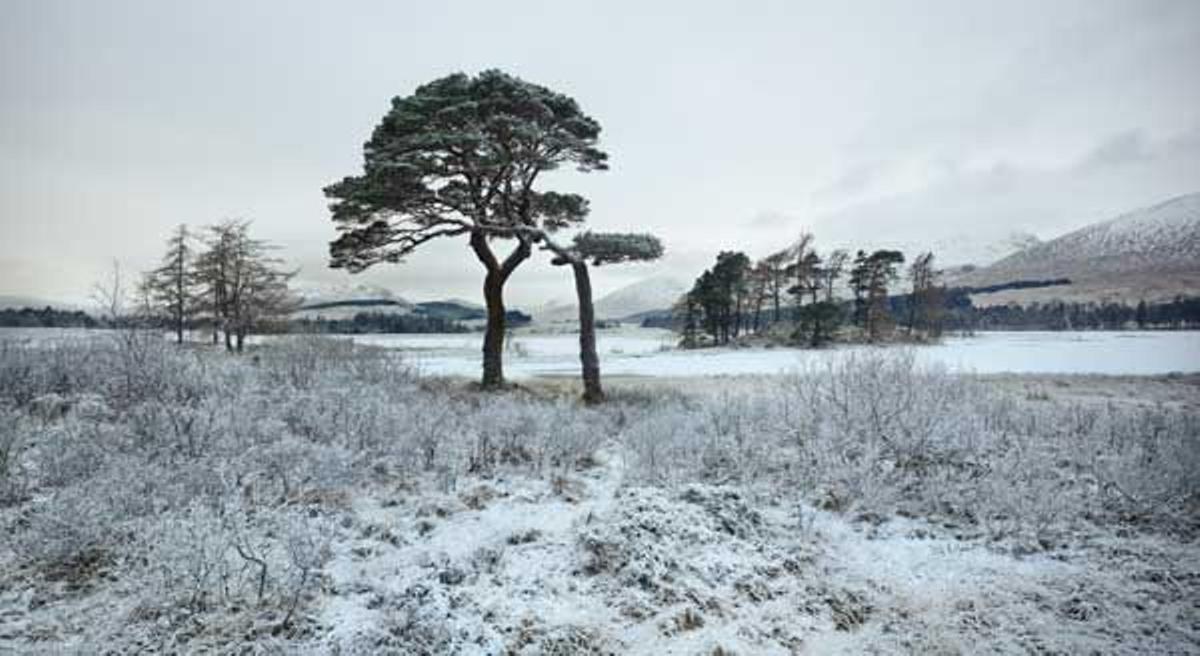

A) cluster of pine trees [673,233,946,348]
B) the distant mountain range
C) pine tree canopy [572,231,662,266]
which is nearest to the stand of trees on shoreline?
cluster of pine trees [673,233,946,348]

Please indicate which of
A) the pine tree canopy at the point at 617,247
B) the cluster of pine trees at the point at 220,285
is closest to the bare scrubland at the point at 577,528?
the pine tree canopy at the point at 617,247

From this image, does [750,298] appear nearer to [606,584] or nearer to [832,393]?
[832,393]

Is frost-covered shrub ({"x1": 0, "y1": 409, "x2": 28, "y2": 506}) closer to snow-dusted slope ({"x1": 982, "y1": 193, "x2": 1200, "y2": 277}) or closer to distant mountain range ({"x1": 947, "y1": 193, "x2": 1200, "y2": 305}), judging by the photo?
distant mountain range ({"x1": 947, "y1": 193, "x2": 1200, "y2": 305})

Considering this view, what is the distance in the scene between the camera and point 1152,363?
2180 cm

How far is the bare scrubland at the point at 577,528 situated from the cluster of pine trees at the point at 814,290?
Answer: 1577 inches

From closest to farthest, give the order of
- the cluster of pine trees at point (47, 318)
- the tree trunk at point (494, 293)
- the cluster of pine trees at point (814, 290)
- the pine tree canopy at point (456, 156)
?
the cluster of pine trees at point (47, 318), the pine tree canopy at point (456, 156), the tree trunk at point (494, 293), the cluster of pine trees at point (814, 290)

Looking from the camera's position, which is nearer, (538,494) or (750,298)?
(538,494)

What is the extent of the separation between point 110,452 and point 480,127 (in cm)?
950

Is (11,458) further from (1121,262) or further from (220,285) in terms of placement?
(1121,262)

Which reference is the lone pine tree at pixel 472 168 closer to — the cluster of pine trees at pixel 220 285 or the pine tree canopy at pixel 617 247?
the pine tree canopy at pixel 617 247

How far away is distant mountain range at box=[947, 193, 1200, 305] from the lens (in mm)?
37656

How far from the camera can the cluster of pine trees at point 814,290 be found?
47.2 m

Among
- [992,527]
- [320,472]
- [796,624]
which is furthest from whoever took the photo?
[320,472]

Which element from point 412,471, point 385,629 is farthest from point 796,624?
point 412,471
